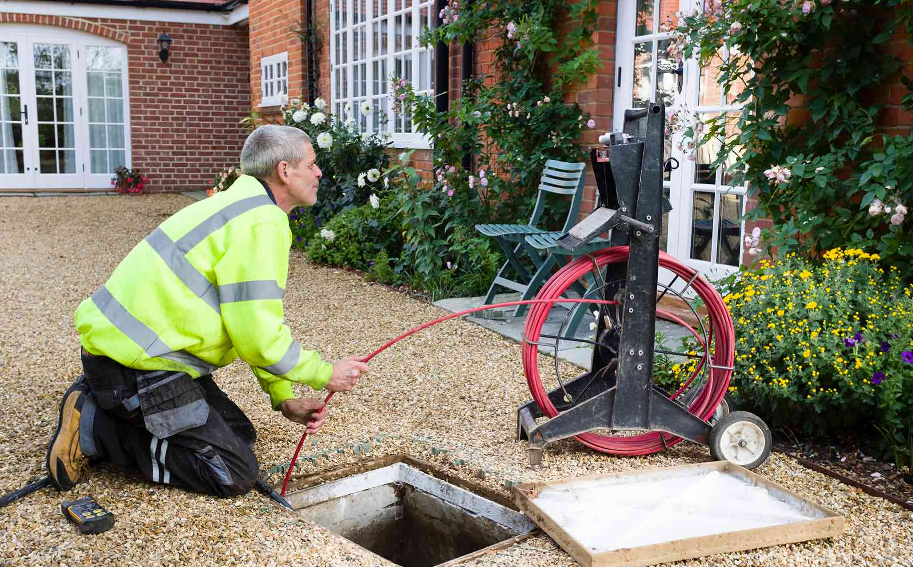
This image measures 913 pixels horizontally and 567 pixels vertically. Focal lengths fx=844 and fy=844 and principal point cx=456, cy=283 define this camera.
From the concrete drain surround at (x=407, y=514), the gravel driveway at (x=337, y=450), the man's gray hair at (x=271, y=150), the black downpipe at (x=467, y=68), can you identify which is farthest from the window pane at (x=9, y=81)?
the concrete drain surround at (x=407, y=514)

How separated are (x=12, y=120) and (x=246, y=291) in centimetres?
1329

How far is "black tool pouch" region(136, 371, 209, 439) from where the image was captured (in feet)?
8.53

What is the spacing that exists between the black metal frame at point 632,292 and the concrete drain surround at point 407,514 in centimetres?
32

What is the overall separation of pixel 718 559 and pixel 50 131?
46.4 ft

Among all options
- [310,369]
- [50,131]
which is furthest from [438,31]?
[50,131]

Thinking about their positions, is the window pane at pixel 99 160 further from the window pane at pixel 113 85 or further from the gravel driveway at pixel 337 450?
the gravel driveway at pixel 337 450

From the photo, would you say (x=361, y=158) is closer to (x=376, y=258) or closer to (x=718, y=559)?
(x=376, y=258)

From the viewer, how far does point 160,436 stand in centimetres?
262

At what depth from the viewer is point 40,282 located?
6773mm

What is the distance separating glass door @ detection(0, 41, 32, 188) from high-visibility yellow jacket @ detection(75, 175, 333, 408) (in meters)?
12.8

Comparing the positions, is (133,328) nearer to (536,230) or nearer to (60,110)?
(536,230)

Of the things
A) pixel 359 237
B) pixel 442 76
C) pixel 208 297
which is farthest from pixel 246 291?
pixel 442 76

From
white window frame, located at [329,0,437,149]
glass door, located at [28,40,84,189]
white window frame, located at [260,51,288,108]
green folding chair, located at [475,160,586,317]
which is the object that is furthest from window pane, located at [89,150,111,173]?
green folding chair, located at [475,160,586,317]

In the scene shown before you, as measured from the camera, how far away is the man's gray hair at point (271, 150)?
8.79 ft
